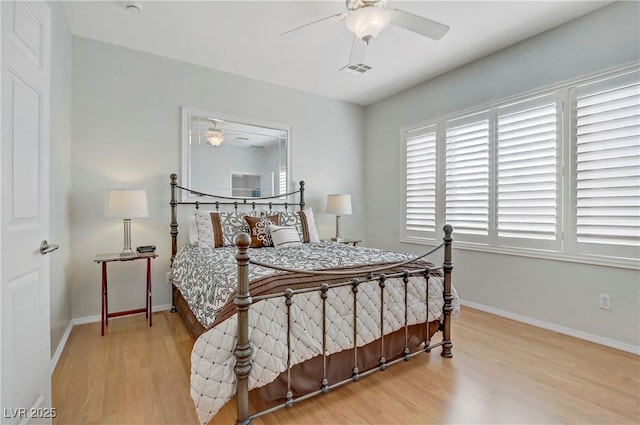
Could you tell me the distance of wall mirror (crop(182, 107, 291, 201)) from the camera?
11.9ft

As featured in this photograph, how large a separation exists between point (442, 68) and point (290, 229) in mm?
2680

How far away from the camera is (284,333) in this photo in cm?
164

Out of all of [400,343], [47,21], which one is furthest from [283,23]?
[400,343]

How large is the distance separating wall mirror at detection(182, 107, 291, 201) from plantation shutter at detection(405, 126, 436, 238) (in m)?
1.73

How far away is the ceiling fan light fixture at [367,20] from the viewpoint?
2119 millimetres

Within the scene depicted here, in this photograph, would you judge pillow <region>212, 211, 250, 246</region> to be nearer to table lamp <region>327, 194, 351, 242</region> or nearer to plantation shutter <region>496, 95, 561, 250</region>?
table lamp <region>327, 194, 351, 242</region>

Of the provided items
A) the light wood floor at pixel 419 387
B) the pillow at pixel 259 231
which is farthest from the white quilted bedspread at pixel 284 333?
the pillow at pixel 259 231

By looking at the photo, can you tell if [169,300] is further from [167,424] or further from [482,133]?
[482,133]

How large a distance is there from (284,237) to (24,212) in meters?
2.10

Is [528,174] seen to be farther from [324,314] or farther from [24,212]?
[24,212]

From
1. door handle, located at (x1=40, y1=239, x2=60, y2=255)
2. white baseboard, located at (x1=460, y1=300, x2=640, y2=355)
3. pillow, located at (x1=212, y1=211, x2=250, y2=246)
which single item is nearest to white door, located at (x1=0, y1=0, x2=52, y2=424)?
door handle, located at (x1=40, y1=239, x2=60, y2=255)

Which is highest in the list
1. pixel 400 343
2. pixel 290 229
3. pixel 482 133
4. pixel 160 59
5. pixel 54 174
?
pixel 160 59

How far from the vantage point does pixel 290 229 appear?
3.31 meters

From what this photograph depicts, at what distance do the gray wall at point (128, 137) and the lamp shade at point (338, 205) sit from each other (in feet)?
4.43
